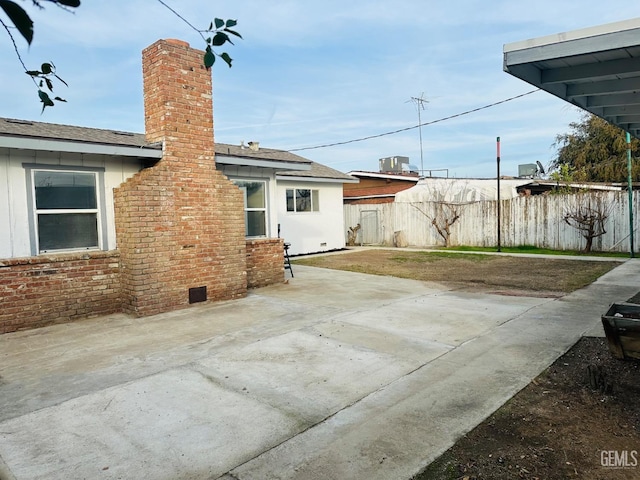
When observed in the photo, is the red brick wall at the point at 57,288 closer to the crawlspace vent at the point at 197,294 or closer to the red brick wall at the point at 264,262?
the crawlspace vent at the point at 197,294

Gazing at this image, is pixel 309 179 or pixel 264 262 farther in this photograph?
pixel 309 179

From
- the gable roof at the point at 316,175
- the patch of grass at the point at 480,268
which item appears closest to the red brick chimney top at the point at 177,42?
the patch of grass at the point at 480,268

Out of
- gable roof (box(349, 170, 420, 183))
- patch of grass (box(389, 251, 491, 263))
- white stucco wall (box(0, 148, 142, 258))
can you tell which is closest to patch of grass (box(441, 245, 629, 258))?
patch of grass (box(389, 251, 491, 263))

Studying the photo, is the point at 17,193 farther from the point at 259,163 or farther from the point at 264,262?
the point at 264,262

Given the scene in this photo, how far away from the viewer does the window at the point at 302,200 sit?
16.2m

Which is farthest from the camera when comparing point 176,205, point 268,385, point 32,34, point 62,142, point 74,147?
point 176,205

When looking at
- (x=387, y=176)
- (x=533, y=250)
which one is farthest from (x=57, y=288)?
(x=387, y=176)

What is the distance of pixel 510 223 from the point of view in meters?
17.3

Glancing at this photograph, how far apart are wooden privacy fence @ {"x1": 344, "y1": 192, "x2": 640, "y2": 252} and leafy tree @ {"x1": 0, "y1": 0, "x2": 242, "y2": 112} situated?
16.5 m

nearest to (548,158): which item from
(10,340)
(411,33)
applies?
(411,33)

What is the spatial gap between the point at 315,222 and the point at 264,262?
7616 mm

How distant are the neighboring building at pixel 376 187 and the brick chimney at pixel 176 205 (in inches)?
600

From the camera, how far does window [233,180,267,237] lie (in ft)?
32.3
